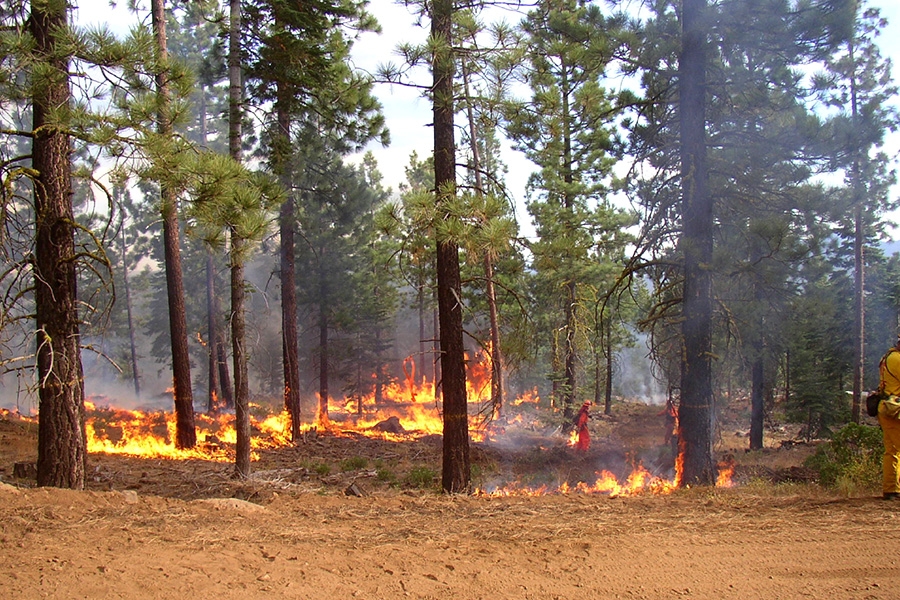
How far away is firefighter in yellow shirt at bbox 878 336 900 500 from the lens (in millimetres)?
6391

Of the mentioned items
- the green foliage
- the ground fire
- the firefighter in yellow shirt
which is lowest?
the ground fire

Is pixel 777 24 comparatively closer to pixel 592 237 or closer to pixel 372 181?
pixel 592 237

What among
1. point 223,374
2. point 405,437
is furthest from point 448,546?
point 223,374

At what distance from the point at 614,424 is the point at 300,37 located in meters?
22.6

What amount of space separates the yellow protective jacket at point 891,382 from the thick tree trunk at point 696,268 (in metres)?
3.52

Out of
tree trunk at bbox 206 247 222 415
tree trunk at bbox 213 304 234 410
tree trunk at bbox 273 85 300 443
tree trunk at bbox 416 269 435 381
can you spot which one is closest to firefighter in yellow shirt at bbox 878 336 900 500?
tree trunk at bbox 416 269 435 381

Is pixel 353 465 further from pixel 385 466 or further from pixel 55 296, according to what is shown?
A: pixel 55 296

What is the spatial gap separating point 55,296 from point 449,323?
5133 millimetres

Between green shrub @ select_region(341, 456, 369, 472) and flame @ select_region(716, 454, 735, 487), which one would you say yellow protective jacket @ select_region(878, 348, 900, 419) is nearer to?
flame @ select_region(716, 454, 735, 487)

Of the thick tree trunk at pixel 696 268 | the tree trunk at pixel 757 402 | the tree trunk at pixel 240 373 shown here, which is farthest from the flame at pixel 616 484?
the tree trunk at pixel 757 402

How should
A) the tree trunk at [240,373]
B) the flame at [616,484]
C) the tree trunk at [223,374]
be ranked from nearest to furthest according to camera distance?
the tree trunk at [240,373] < the flame at [616,484] < the tree trunk at [223,374]

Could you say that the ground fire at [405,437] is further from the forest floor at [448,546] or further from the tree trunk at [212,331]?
the tree trunk at [212,331]

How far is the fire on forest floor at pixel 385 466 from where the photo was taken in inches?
391

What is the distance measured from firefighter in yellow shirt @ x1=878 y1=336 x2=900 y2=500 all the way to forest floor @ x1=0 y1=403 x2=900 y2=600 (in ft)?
0.91
